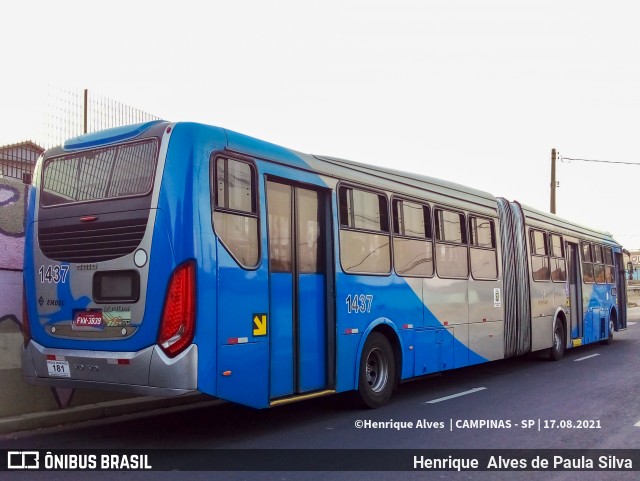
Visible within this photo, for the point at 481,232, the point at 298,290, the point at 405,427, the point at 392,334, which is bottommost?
the point at 405,427

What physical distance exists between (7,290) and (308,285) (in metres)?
3.66

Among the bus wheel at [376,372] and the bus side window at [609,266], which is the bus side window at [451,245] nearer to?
the bus wheel at [376,372]

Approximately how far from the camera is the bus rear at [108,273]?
6.46m

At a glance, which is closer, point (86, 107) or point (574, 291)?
point (86, 107)

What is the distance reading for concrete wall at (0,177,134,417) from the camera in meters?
8.02

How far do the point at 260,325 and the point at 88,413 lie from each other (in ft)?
8.93

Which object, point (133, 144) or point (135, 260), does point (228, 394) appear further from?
point (133, 144)

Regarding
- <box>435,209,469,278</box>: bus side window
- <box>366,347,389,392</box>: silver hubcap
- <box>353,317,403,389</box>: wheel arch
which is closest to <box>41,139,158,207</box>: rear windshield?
<box>353,317,403,389</box>: wheel arch

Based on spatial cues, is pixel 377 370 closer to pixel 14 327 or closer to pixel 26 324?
pixel 26 324

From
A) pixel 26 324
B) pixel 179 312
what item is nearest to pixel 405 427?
pixel 179 312

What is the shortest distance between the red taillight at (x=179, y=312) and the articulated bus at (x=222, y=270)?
0.5 inches

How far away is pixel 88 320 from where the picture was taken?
6.93 meters

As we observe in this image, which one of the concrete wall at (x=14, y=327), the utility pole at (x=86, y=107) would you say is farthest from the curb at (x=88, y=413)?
the utility pole at (x=86, y=107)

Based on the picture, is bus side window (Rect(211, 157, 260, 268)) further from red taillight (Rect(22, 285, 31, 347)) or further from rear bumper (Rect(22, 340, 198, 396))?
red taillight (Rect(22, 285, 31, 347))
